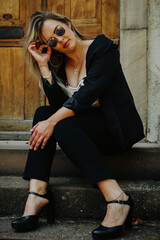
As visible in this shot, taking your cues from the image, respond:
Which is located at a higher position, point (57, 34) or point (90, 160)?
point (57, 34)

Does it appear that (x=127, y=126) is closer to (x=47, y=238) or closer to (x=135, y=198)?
(x=135, y=198)

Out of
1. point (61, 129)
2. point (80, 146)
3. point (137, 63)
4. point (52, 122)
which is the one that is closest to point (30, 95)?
point (137, 63)

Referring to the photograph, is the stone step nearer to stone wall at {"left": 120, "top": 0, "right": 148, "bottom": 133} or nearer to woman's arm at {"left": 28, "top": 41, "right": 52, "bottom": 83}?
woman's arm at {"left": 28, "top": 41, "right": 52, "bottom": 83}

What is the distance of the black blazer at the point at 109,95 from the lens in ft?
6.12

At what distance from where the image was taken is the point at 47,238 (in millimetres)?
1668

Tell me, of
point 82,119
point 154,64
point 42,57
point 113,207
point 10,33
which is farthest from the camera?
point 10,33

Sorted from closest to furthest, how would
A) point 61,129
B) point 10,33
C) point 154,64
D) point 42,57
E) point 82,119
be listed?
1. point 61,129
2. point 82,119
3. point 42,57
4. point 154,64
5. point 10,33

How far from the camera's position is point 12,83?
3.51 metres

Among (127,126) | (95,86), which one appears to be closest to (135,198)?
(127,126)

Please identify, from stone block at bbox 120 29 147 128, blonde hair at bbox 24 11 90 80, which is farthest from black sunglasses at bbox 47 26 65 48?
stone block at bbox 120 29 147 128

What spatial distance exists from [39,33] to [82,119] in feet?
2.39

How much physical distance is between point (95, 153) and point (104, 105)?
35 centimetres

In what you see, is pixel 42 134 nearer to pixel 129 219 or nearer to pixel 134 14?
pixel 129 219

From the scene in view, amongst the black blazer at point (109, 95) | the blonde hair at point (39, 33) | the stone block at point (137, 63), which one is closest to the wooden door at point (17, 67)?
the stone block at point (137, 63)
